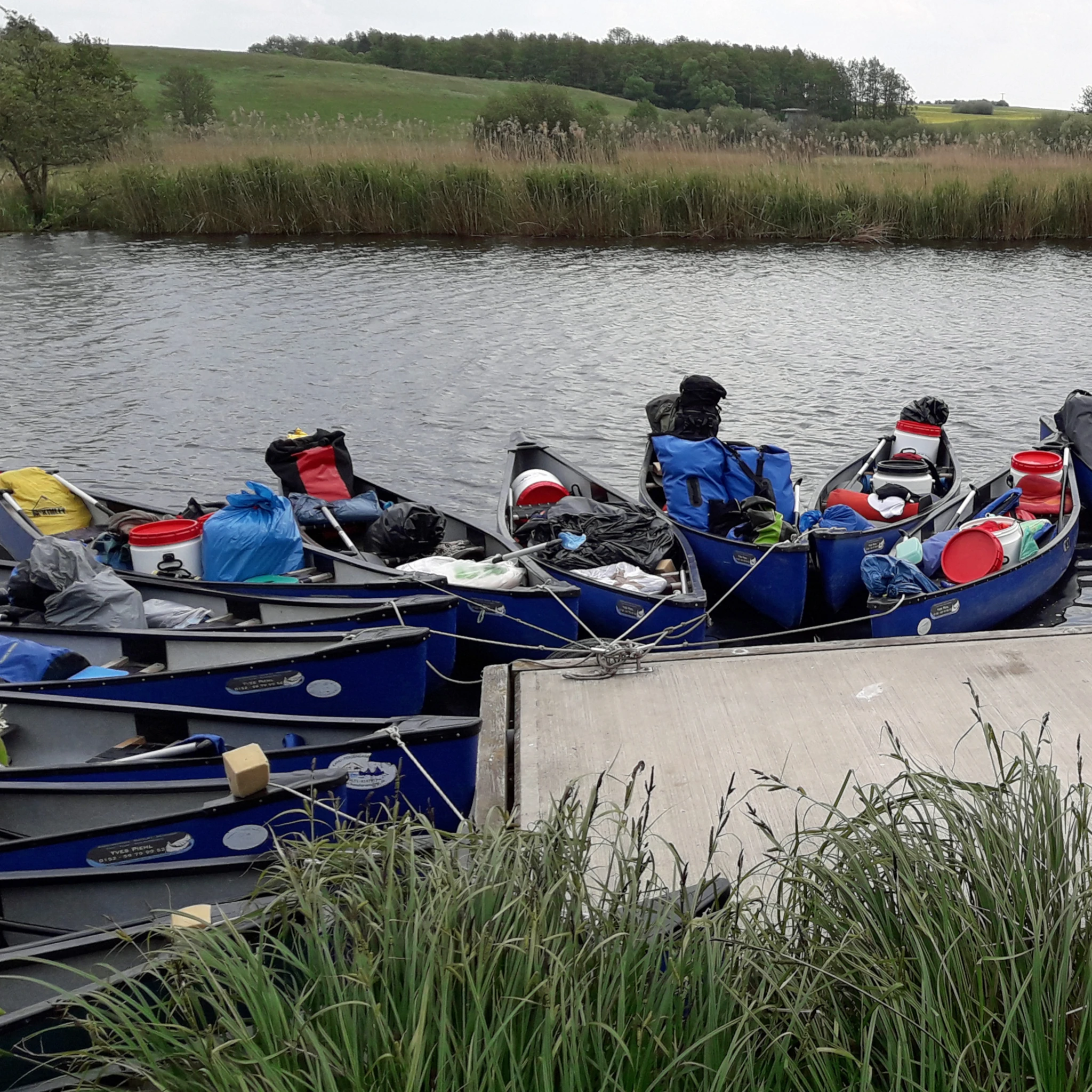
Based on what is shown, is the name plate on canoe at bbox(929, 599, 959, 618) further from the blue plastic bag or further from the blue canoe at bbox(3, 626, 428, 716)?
the blue plastic bag

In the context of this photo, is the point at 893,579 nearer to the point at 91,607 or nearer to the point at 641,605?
the point at 641,605

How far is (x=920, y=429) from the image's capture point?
423 inches

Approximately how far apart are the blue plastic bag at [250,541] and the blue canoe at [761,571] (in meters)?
3.12

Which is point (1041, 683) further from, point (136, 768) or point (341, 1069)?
point (136, 768)

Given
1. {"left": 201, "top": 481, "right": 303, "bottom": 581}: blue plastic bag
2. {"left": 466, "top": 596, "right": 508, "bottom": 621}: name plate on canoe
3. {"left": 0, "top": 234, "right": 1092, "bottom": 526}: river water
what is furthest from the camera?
{"left": 0, "top": 234, "right": 1092, "bottom": 526}: river water

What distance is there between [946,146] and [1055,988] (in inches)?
1257

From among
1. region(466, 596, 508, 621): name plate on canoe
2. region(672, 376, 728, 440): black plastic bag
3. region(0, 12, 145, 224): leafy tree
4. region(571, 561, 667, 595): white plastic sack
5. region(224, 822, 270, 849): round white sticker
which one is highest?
region(0, 12, 145, 224): leafy tree

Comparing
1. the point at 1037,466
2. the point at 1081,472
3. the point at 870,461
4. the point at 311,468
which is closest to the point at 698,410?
the point at 870,461

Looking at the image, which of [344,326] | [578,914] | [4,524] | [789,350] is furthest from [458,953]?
[344,326]

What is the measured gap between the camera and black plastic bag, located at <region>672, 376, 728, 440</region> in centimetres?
918

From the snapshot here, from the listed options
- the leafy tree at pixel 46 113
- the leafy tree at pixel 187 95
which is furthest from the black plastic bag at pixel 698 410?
the leafy tree at pixel 187 95

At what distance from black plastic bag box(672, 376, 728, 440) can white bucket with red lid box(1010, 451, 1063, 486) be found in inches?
111

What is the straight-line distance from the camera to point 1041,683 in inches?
198

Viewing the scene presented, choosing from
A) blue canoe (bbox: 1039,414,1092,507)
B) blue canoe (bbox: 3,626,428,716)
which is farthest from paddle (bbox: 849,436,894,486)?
blue canoe (bbox: 3,626,428,716)
